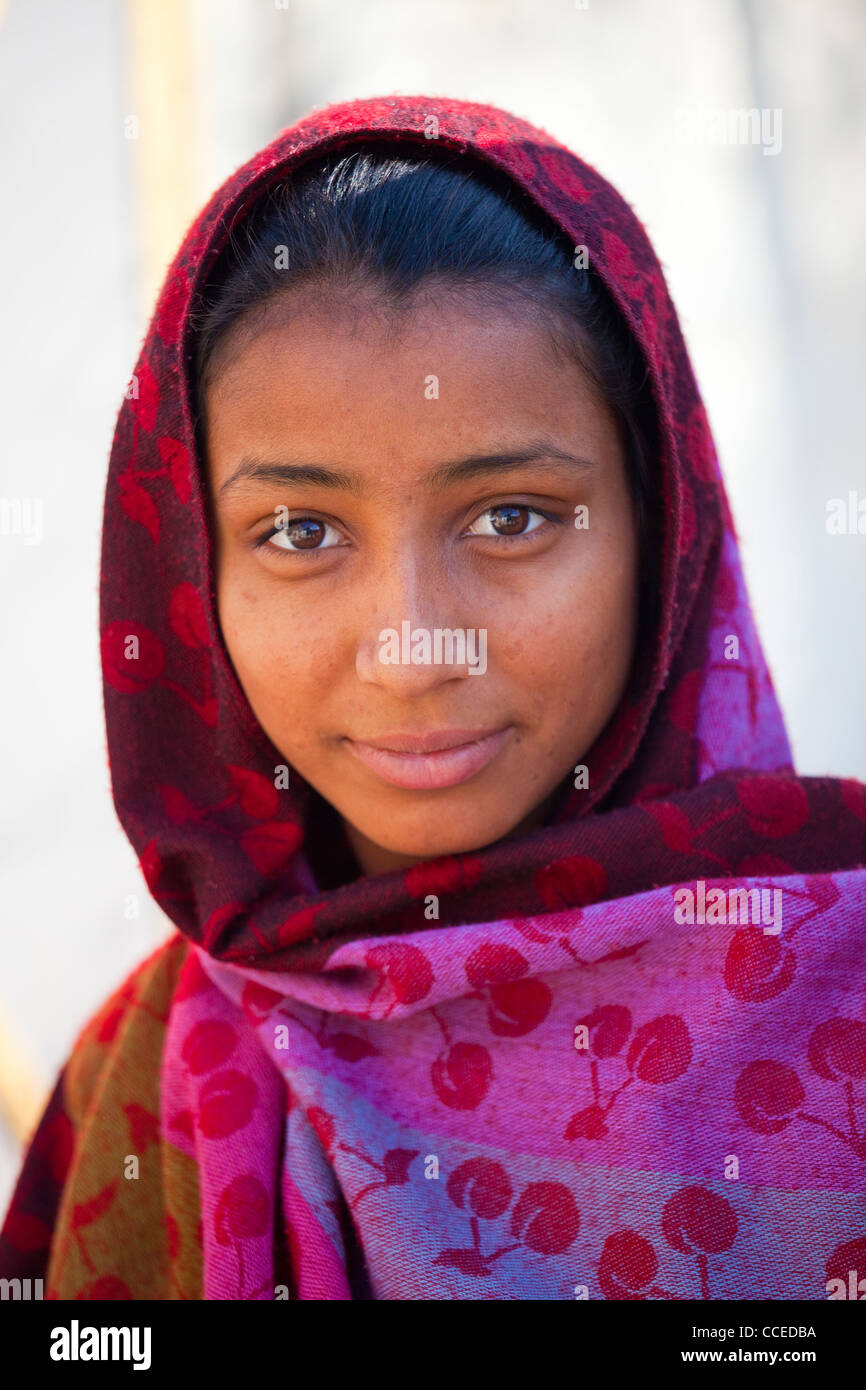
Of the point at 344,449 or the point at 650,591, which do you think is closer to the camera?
the point at 344,449

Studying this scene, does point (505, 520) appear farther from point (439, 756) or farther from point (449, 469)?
point (439, 756)

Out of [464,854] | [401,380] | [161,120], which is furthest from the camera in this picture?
[161,120]

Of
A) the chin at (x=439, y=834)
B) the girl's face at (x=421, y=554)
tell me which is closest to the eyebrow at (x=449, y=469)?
the girl's face at (x=421, y=554)

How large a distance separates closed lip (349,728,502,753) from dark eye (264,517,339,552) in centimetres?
17

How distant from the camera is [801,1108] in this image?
84 centimetres

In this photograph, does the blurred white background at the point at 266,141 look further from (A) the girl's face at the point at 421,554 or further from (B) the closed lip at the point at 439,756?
(B) the closed lip at the point at 439,756

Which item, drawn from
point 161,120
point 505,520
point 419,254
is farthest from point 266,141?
point 505,520

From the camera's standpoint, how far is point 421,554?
2.80 ft

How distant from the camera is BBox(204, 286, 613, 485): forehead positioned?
2.74 feet

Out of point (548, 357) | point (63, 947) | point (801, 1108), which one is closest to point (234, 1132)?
point (801, 1108)

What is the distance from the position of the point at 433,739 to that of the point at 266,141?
1.75 m

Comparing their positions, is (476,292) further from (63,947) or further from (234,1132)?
(63,947)

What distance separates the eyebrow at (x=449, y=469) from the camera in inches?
33.2
